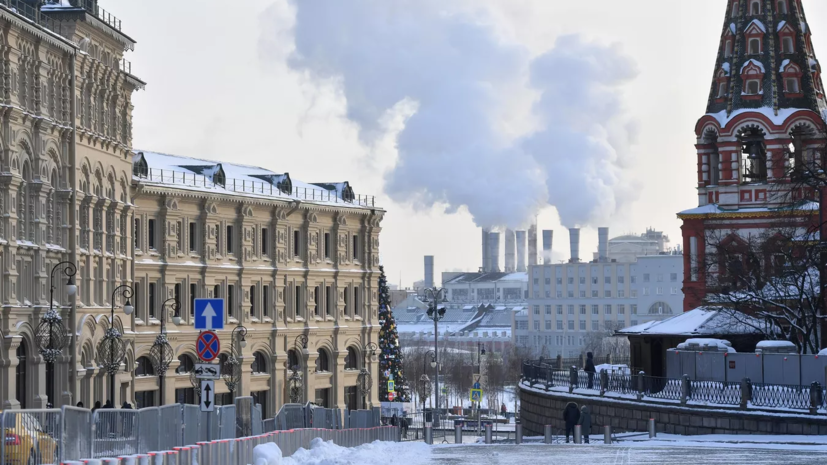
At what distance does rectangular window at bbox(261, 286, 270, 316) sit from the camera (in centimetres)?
7769

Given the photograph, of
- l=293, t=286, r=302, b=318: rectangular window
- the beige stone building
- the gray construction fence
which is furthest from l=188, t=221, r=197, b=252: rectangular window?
the gray construction fence

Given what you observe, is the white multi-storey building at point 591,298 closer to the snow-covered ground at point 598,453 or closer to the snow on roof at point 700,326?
the snow on roof at point 700,326

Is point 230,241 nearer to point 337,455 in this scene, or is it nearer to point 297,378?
point 297,378

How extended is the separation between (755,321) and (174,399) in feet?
84.8

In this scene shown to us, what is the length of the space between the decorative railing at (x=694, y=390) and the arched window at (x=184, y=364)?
21.7 meters

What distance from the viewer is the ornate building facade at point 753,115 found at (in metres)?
74.5

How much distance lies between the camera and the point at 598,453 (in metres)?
34.7

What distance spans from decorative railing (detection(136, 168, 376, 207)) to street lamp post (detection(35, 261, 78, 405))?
17.1 meters

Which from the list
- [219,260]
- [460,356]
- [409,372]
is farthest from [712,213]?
[460,356]

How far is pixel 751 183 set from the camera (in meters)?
75.5

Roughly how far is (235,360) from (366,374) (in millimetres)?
14604

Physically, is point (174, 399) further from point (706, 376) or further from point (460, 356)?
point (460, 356)

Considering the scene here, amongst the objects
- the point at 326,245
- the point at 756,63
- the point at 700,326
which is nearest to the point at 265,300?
the point at 326,245

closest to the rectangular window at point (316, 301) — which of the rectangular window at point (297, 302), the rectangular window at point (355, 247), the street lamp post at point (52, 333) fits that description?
the rectangular window at point (297, 302)
